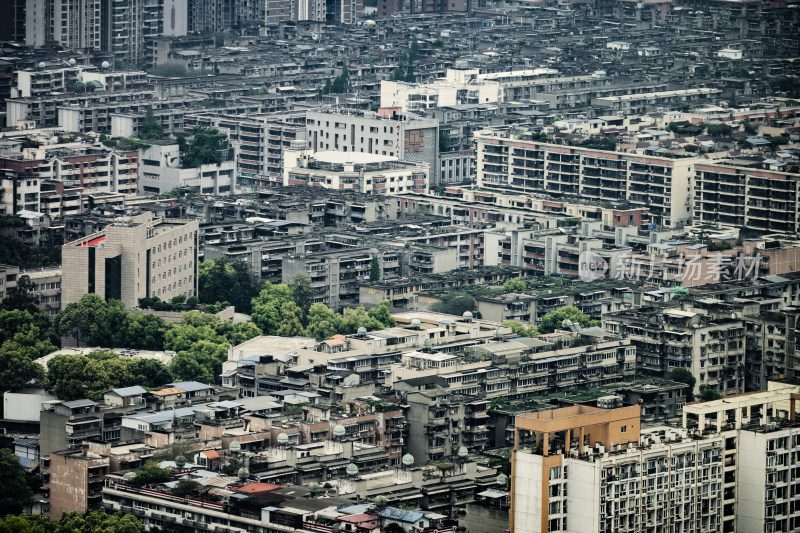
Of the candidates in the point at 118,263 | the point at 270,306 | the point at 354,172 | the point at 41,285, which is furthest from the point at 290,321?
the point at 354,172

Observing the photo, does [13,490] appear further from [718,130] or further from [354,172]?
[718,130]

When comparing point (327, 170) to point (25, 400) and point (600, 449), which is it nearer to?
point (25, 400)

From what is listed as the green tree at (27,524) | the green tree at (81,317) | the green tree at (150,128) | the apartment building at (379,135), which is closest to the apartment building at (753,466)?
the green tree at (27,524)

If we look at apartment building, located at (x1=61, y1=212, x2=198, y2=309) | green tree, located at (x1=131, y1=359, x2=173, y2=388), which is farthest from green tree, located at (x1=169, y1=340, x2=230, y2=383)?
apartment building, located at (x1=61, y1=212, x2=198, y2=309)

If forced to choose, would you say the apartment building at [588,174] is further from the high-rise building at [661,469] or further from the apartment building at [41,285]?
the high-rise building at [661,469]

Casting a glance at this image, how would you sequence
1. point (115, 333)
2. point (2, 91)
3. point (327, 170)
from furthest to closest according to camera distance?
point (2, 91) → point (327, 170) → point (115, 333)

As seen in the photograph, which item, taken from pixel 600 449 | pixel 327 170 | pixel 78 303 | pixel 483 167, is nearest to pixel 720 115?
pixel 483 167
